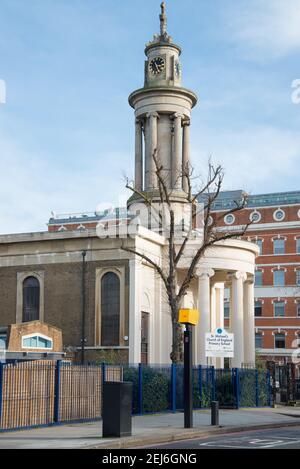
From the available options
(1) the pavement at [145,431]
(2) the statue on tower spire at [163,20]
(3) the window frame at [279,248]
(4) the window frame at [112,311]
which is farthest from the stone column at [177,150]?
(1) the pavement at [145,431]

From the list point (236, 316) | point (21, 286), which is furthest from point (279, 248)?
point (21, 286)

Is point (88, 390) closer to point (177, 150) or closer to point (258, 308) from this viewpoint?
point (177, 150)

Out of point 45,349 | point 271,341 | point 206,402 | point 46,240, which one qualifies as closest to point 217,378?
point 206,402

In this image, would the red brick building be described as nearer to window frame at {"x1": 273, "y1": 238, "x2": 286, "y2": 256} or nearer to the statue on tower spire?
window frame at {"x1": 273, "y1": 238, "x2": 286, "y2": 256}

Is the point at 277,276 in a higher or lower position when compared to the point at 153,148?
lower

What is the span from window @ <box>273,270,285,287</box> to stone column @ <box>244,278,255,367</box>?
22727 millimetres

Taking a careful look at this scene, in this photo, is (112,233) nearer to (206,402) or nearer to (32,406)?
(206,402)

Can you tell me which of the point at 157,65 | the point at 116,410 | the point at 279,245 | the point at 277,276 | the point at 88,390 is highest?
the point at 157,65

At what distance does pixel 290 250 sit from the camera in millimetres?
80375

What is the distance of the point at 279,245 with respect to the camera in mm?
81125

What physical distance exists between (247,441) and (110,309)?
27.3 meters

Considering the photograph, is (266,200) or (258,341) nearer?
(258,341)

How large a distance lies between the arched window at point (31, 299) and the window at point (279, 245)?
37.9 m

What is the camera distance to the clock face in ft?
204
